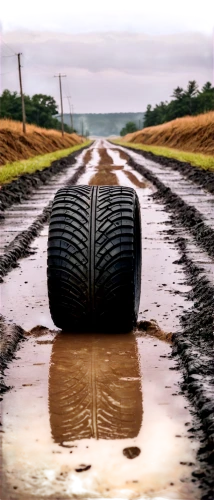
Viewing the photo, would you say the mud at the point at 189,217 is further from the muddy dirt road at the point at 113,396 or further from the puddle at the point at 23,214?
the puddle at the point at 23,214

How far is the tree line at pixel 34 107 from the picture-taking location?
7231cm

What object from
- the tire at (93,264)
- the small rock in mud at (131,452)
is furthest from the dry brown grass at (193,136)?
the small rock in mud at (131,452)

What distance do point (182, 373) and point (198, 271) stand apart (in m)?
3.16

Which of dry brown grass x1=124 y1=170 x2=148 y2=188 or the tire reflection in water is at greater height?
the tire reflection in water

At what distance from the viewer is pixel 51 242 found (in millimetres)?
6051

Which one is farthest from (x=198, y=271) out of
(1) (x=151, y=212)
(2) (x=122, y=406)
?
(1) (x=151, y=212)

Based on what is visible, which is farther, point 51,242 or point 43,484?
point 51,242

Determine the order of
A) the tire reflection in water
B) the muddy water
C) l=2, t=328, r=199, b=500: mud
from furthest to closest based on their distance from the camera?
the muddy water → the tire reflection in water → l=2, t=328, r=199, b=500: mud

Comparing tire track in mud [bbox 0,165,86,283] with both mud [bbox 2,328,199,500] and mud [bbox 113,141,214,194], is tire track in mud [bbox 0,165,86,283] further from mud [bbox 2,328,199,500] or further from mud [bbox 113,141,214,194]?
mud [bbox 113,141,214,194]

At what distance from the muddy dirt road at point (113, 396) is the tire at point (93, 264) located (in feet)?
0.61

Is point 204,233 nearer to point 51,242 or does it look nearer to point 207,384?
point 51,242

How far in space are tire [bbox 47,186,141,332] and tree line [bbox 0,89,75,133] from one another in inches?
2613

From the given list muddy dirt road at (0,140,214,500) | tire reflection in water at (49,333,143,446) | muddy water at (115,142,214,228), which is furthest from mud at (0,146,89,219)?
tire reflection in water at (49,333,143,446)

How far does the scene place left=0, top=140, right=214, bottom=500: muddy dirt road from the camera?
354cm
